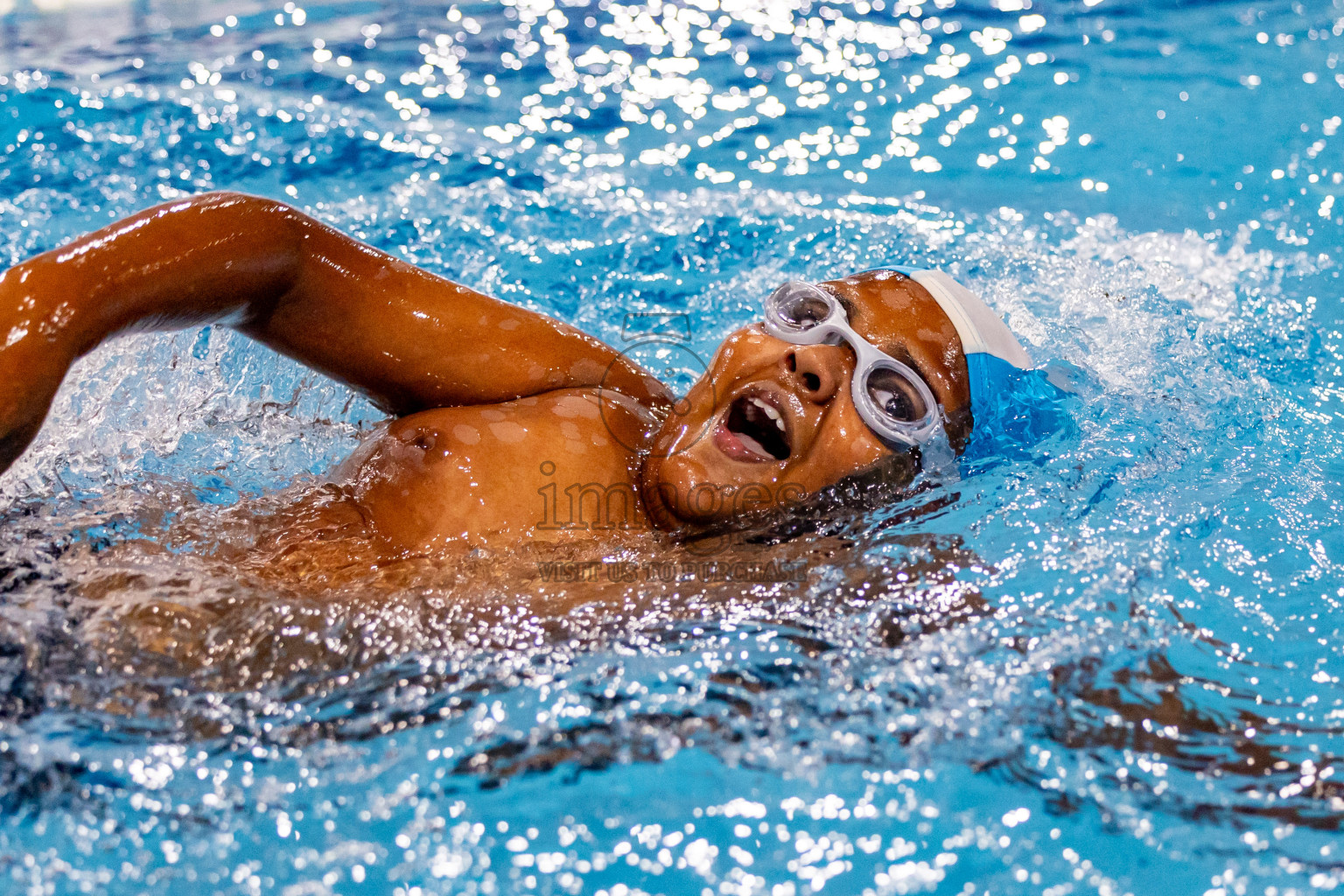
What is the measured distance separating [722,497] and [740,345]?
37cm

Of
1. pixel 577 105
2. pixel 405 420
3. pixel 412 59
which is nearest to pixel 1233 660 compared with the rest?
pixel 405 420

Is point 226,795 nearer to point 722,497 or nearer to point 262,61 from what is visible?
point 722,497

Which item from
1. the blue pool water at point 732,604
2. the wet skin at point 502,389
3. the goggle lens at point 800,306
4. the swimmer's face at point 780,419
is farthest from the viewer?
the goggle lens at point 800,306

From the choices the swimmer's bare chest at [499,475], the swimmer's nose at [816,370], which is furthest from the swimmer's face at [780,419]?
the swimmer's bare chest at [499,475]

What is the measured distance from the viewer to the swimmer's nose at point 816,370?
91.9 inches

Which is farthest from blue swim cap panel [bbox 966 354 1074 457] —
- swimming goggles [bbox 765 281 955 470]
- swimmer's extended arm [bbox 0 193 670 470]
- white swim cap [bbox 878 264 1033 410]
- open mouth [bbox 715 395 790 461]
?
swimmer's extended arm [bbox 0 193 670 470]

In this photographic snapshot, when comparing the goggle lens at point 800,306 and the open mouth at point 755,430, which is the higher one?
the goggle lens at point 800,306

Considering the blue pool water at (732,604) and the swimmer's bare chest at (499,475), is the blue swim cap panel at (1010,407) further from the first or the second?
the swimmer's bare chest at (499,475)

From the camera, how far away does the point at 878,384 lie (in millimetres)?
2371

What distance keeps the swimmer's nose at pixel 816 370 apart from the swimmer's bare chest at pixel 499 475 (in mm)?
389

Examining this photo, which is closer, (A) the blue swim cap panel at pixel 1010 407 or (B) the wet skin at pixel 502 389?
(B) the wet skin at pixel 502 389

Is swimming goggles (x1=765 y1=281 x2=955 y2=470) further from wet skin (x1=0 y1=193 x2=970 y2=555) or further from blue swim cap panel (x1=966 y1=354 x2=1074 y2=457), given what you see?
blue swim cap panel (x1=966 y1=354 x2=1074 y2=457)

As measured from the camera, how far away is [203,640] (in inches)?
72.9

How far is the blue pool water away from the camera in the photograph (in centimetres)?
Answer: 172
